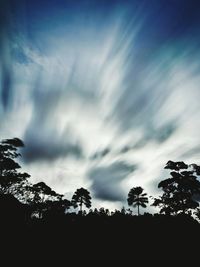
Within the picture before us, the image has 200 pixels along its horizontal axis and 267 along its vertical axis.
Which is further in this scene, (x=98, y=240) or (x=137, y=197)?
(x=137, y=197)

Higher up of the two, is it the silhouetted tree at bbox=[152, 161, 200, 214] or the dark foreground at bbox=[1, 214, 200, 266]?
the silhouetted tree at bbox=[152, 161, 200, 214]

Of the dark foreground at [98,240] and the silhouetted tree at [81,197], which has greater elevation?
the silhouetted tree at [81,197]

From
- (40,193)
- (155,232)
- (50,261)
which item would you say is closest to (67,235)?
(50,261)

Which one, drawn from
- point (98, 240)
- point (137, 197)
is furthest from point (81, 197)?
point (98, 240)

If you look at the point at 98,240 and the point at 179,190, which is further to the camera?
the point at 179,190

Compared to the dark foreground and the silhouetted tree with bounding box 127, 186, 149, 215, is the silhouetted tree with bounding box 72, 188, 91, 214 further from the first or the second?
the dark foreground

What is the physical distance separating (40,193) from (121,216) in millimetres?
39494

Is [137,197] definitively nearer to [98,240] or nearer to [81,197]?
[81,197]

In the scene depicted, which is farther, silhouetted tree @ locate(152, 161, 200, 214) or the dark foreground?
silhouetted tree @ locate(152, 161, 200, 214)

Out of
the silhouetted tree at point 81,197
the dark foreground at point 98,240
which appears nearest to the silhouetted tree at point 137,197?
the silhouetted tree at point 81,197

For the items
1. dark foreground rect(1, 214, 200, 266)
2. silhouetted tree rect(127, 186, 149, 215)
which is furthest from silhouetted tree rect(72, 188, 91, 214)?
dark foreground rect(1, 214, 200, 266)

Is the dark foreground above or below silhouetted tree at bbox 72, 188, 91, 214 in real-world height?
below

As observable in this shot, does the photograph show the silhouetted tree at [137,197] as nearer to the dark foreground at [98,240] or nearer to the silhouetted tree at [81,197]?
the silhouetted tree at [81,197]

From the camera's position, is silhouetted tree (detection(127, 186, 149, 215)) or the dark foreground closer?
the dark foreground
